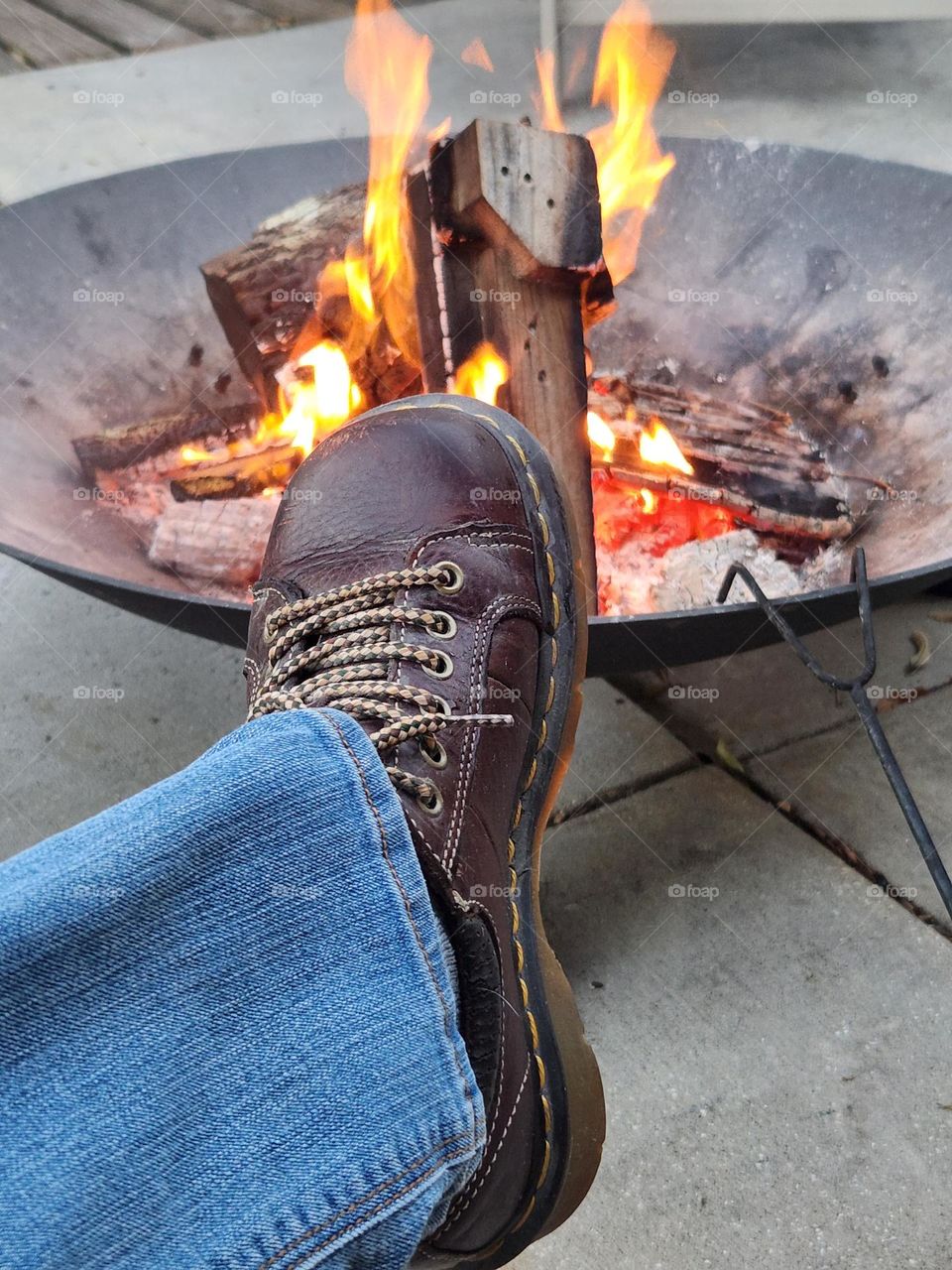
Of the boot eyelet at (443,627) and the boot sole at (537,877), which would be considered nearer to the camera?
the boot sole at (537,877)

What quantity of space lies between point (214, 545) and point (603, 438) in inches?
28.1

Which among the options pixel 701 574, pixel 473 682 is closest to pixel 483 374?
pixel 701 574

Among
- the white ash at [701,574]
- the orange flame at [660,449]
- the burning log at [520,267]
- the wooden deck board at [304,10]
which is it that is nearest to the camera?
the burning log at [520,267]

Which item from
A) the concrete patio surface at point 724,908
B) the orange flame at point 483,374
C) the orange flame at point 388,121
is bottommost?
the concrete patio surface at point 724,908

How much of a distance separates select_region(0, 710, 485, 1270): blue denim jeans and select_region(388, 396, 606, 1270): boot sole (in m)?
0.26

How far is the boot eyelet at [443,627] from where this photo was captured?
1.21m

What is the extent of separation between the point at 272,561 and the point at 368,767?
0.55m

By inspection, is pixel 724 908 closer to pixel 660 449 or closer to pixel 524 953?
pixel 524 953

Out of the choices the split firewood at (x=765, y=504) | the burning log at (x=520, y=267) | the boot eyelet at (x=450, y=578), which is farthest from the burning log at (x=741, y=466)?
the boot eyelet at (x=450, y=578)

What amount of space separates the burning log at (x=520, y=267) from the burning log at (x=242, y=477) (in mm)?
337

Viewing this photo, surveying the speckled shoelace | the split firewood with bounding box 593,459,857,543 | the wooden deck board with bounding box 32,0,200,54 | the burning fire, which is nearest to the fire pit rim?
the speckled shoelace

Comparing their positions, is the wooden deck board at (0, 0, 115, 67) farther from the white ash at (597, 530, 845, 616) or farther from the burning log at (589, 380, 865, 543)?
the white ash at (597, 530, 845, 616)

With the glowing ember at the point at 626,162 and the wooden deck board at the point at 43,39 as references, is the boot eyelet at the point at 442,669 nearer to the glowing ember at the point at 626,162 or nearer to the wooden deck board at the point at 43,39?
the glowing ember at the point at 626,162

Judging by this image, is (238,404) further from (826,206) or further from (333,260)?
(826,206)
